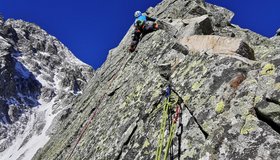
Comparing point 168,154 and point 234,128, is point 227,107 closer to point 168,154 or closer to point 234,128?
point 234,128

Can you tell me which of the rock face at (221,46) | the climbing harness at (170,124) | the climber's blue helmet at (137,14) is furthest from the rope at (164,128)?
the climber's blue helmet at (137,14)

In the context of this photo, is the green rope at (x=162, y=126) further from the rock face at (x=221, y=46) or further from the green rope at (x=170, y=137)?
the rock face at (x=221, y=46)

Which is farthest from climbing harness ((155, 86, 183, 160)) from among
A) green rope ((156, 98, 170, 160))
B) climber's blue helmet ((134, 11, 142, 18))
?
climber's blue helmet ((134, 11, 142, 18))

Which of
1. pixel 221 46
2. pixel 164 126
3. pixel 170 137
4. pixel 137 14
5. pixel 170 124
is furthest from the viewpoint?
pixel 137 14

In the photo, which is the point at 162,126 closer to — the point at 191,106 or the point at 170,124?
the point at 170,124

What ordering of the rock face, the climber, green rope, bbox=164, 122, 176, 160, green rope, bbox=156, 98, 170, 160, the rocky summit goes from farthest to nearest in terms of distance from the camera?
the climber, the rock face, green rope, bbox=156, 98, 170, 160, green rope, bbox=164, 122, 176, 160, the rocky summit

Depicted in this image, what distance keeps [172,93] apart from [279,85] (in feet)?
11.4

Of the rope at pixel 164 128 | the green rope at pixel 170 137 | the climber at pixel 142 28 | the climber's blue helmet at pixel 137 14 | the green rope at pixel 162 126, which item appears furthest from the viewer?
the climber's blue helmet at pixel 137 14

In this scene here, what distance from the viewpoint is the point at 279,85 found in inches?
297

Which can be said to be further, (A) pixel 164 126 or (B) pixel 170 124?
(B) pixel 170 124

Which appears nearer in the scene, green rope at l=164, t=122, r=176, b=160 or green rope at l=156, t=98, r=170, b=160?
green rope at l=164, t=122, r=176, b=160

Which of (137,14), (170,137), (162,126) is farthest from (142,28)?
(170,137)

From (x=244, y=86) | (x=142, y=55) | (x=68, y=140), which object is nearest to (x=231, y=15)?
(x=142, y=55)

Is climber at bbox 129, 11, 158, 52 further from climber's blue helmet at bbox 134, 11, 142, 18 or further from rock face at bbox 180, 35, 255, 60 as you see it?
rock face at bbox 180, 35, 255, 60
